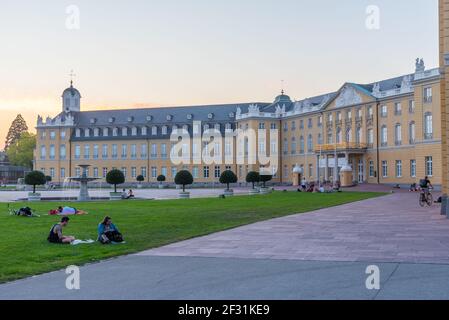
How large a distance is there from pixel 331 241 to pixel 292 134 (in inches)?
2764

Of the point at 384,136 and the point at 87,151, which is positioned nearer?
the point at 384,136

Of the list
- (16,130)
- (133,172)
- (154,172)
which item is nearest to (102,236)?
(154,172)

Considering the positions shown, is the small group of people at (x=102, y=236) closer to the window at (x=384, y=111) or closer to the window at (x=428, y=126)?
the window at (x=428, y=126)

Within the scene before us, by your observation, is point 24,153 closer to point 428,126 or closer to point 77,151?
point 77,151

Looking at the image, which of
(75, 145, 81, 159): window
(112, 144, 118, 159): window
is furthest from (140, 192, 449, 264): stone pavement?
(75, 145, 81, 159): window

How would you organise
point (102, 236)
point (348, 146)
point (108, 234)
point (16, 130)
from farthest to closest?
point (16, 130)
point (348, 146)
point (108, 234)
point (102, 236)

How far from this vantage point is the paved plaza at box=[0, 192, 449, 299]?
29.8 feet

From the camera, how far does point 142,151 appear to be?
98.1 metres

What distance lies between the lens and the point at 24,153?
124 meters

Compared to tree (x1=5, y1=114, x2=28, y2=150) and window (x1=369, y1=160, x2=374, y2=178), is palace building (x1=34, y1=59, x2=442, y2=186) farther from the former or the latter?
tree (x1=5, y1=114, x2=28, y2=150)

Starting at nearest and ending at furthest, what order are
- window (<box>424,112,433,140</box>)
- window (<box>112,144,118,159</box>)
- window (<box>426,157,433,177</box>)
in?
window (<box>426,157,433,177</box>) → window (<box>424,112,433,140</box>) → window (<box>112,144,118,159</box>)

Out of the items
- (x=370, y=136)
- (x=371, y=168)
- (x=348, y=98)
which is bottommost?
(x=371, y=168)

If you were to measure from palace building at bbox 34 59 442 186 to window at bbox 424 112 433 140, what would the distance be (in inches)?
3.9
